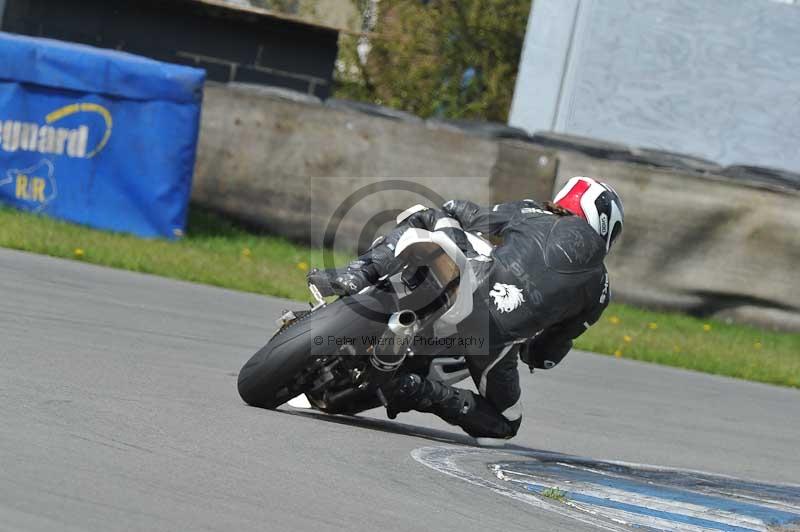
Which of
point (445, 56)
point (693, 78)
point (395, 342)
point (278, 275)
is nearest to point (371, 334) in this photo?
point (395, 342)

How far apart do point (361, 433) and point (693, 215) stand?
28.1ft

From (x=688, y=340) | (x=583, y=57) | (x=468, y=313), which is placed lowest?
(x=688, y=340)

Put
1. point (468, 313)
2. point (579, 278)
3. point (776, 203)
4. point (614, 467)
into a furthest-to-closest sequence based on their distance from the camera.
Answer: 1. point (776, 203)
2. point (614, 467)
3. point (579, 278)
4. point (468, 313)

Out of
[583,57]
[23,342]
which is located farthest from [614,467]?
[583,57]

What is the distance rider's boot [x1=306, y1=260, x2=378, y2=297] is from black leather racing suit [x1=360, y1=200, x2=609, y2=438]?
7cm

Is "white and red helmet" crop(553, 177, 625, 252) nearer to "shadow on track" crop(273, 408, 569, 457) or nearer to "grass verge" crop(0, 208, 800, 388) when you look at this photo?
"shadow on track" crop(273, 408, 569, 457)

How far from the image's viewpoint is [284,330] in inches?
238

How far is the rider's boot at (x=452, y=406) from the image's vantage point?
6.18 metres

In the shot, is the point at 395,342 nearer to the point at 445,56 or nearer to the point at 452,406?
the point at 452,406

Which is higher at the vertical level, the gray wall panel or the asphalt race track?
the gray wall panel

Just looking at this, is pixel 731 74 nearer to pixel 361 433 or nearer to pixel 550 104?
pixel 550 104

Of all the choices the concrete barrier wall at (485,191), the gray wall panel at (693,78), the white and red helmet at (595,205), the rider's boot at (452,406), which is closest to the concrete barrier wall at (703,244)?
the concrete barrier wall at (485,191)

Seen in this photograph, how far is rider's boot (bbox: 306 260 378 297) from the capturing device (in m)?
5.81

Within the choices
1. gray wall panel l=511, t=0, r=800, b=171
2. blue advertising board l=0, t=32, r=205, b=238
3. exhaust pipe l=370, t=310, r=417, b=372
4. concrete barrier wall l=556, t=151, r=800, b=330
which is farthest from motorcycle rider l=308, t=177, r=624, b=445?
gray wall panel l=511, t=0, r=800, b=171
